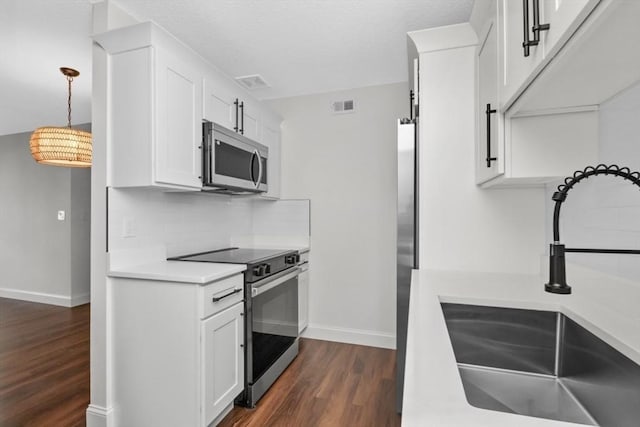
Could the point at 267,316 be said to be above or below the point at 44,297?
above

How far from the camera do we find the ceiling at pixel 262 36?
192 cm

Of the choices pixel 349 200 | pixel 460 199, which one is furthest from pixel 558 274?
pixel 349 200

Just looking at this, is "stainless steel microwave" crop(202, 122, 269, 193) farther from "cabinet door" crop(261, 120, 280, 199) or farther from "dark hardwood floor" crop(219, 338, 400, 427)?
"dark hardwood floor" crop(219, 338, 400, 427)

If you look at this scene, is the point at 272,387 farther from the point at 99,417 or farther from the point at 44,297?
the point at 44,297

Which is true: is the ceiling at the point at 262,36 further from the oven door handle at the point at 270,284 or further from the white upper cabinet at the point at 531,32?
the oven door handle at the point at 270,284

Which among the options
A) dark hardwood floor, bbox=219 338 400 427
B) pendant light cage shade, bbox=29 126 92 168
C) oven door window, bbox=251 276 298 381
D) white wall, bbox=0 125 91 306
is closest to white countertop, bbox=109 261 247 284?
oven door window, bbox=251 276 298 381

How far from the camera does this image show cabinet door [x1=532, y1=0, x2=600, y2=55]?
2.07 feet

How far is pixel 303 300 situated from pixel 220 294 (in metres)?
1.39

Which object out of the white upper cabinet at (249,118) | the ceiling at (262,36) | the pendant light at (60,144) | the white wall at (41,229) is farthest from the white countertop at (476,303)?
the white wall at (41,229)

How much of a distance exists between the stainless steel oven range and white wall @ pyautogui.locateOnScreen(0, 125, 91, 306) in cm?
271

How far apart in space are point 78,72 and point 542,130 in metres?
3.38

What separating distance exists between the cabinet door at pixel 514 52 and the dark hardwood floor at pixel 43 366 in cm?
270

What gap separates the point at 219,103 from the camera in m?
2.29

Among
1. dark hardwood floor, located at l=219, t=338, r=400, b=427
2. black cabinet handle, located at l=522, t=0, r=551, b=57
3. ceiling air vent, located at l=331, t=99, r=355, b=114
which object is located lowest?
dark hardwood floor, located at l=219, t=338, r=400, b=427
